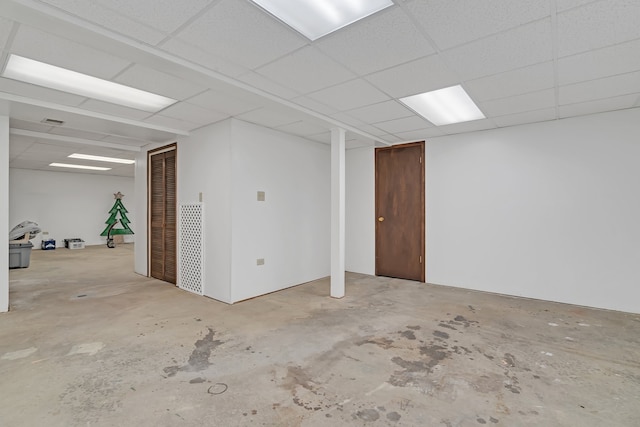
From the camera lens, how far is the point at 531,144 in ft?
14.8

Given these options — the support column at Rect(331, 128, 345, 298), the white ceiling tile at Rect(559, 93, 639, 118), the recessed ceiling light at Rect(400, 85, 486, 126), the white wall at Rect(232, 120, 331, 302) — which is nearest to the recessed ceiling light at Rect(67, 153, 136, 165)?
the white wall at Rect(232, 120, 331, 302)

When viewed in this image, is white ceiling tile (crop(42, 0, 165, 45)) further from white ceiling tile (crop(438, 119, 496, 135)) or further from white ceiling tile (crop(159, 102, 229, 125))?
white ceiling tile (crop(438, 119, 496, 135))

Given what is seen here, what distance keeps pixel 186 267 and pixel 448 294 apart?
13.6ft

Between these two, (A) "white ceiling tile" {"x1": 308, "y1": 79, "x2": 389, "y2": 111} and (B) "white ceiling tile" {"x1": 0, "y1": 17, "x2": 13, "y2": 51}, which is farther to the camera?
(A) "white ceiling tile" {"x1": 308, "y1": 79, "x2": 389, "y2": 111}

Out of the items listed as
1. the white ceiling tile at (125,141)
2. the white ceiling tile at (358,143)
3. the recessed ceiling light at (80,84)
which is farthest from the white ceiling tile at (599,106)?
the white ceiling tile at (125,141)

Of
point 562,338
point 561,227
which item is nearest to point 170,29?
point 562,338

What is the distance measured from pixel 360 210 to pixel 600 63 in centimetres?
410

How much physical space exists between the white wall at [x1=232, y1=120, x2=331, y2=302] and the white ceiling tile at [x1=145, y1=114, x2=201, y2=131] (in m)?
0.82

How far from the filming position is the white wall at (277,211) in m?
4.40

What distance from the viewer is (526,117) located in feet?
13.9

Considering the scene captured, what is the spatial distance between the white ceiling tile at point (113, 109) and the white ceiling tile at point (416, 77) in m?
2.98

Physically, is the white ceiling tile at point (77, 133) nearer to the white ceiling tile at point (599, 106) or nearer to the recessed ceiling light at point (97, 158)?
the recessed ceiling light at point (97, 158)

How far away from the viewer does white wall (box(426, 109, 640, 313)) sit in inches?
156

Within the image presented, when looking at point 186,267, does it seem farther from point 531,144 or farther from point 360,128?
point 531,144
